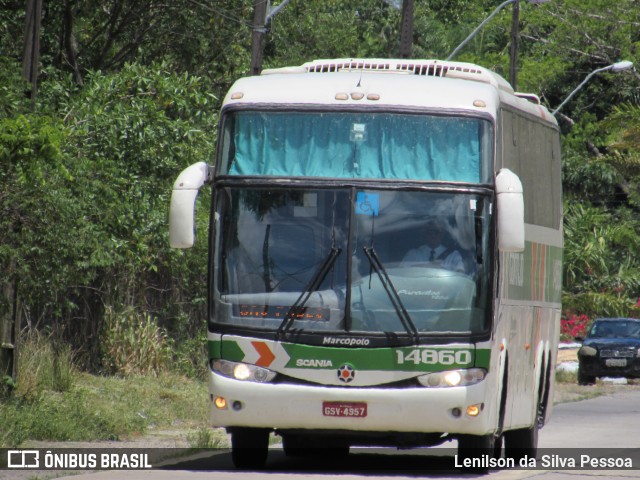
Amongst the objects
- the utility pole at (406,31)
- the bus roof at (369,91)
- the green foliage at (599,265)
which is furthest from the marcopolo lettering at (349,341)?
the green foliage at (599,265)

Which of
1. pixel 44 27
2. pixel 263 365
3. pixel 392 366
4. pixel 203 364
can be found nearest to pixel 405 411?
pixel 392 366

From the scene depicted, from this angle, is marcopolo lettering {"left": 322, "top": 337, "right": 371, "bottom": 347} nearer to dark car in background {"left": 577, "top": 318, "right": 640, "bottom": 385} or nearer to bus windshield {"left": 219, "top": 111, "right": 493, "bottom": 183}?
bus windshield {"left": 219, "top": 111, "right": 493, "bottom": 183}

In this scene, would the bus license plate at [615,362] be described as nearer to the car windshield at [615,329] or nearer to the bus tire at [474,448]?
the car windshield at [615,329]

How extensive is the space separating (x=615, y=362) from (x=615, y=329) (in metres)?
1.94

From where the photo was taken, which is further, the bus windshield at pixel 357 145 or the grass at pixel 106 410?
the grass at pixel 106 410

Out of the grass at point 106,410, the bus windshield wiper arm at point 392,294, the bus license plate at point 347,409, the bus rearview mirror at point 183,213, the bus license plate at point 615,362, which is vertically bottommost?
the grass at point 106,410

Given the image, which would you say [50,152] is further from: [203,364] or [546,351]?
[203,364]

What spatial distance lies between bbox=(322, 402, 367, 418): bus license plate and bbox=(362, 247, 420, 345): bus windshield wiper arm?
72 cm

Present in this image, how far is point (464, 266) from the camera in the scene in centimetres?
1215

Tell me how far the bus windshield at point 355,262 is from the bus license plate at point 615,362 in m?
19.7

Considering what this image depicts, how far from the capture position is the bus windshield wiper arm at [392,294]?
11.9 meters

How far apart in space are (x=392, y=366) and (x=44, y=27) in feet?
52.7

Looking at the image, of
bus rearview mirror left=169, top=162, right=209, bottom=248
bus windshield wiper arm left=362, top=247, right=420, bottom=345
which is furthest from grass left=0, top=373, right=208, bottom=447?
bus windshield wiper arm left=362, top=247, right=420, bottom=345

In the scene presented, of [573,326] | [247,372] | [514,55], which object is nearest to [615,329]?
[514,55]
